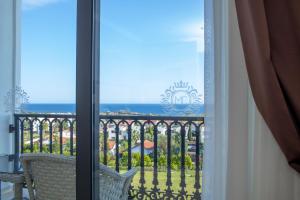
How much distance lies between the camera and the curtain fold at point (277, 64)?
1.45 metres

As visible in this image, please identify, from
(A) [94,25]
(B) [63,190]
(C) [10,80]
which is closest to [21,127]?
(C) [10,80]

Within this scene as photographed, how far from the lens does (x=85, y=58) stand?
1.88 meters

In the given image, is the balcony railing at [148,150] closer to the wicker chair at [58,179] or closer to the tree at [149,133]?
the tree at [149,133]

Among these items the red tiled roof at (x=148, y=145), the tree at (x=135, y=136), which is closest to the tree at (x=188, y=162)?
the red tiled roof at (x=148, y=145)

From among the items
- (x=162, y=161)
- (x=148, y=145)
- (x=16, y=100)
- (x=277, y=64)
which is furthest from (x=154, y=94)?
(x=16, y=100)

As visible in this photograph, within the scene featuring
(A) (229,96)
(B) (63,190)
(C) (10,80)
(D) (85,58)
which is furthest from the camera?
(C) (10,80)

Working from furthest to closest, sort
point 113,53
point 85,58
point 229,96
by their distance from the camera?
point 113,53 → point 85,58 → point 229,96

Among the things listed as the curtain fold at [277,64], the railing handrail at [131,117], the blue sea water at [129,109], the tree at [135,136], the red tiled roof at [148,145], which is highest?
the curtain fold at [277,64]

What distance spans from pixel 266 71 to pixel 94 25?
43.2 inches

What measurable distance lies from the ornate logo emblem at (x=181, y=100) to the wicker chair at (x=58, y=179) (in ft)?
1.86

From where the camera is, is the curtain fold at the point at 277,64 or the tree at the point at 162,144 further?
the tree at the point at 162,144

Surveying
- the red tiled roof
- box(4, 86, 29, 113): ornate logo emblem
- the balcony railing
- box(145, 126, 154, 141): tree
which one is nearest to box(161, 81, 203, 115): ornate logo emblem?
the balcony railing

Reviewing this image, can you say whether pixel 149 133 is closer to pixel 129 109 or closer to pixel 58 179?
pixel 129 109

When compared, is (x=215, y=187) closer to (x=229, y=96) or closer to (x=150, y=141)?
(x=229, y=96)
